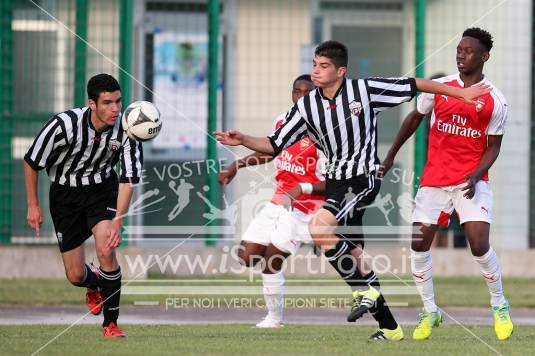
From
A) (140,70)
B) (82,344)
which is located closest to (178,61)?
(140,70)

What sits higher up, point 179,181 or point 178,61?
point 178,61

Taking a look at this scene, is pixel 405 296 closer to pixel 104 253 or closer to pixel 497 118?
pixel 497 118

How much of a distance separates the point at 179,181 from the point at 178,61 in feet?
5.87

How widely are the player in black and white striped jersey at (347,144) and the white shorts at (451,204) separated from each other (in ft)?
2.06

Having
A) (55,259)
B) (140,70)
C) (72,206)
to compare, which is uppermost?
(140,70)

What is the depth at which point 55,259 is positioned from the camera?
616 inches

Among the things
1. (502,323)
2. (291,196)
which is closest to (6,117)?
(291,196)

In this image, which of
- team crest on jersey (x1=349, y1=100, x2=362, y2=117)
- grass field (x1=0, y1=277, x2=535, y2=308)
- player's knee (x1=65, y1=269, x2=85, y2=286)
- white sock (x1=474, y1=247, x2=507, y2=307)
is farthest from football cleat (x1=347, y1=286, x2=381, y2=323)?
grass field (x1=0, y1=277, x2=535, y2=308)

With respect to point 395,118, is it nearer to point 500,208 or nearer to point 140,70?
point 500,208

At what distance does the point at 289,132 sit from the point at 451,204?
152 cm

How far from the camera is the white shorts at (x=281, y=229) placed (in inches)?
460

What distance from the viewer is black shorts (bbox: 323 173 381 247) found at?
9.48 metres

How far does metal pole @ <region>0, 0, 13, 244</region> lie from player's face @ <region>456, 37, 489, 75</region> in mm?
7609

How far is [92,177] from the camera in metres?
10.2
